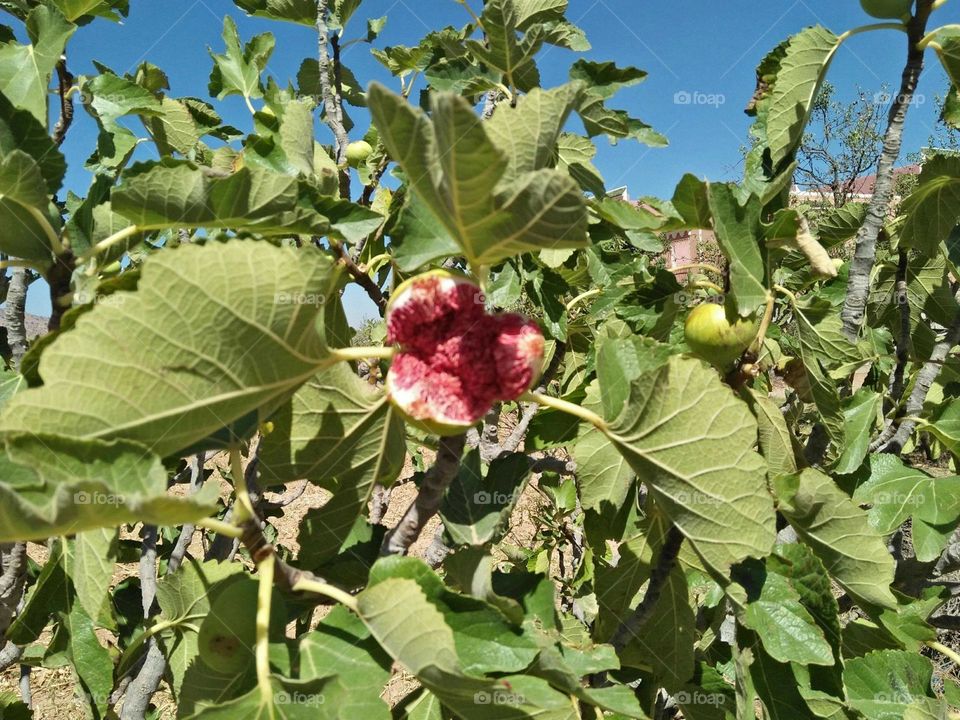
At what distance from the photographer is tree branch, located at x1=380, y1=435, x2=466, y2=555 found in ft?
3.30

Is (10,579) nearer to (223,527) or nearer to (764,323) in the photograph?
(223,527)

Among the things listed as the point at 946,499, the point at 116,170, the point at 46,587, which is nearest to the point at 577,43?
the point at 116,170

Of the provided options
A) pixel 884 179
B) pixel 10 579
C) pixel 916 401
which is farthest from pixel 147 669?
pixel 916 401

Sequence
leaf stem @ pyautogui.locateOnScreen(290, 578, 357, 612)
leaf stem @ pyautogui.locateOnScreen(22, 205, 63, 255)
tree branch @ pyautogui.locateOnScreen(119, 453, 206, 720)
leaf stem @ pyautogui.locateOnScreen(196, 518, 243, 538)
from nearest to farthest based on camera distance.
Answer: leaf stem @ pyautogui.locateOnScreen(196, 518, 243, 538), leaf stem @ pyautogui.locateOnScreen(290, 578, 357, 612), leaf stem @ pyautogui.locateOnScreen(22, 205, 63, 255), tree branch @ pyautogui.locateOnScreen(119, 453, 206, 720)

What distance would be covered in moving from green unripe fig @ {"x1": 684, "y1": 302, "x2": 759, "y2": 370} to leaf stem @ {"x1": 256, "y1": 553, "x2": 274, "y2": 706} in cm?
87

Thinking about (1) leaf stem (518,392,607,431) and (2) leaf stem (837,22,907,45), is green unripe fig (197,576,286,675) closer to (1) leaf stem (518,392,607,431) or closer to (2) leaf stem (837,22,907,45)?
(1) leaf stem (518,392,607,431)

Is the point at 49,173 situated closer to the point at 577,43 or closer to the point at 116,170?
the point at 116,170

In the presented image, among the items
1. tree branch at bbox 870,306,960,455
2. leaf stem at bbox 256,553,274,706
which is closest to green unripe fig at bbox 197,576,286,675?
leaf stem at bbox 256,553,274,706

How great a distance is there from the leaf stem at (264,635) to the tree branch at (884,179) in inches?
53.1

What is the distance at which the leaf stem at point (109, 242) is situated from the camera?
3.45 feet

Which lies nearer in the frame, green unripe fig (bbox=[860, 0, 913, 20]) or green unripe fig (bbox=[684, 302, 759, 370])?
green unripe fig (bbox=[684, 302, 759, 370])

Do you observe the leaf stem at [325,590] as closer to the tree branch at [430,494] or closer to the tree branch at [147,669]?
the tree branch at [430,494]

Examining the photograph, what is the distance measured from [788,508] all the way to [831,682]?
388 millimetres

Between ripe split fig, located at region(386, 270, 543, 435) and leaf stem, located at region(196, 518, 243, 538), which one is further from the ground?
ripe split fig, located at region(386, 270, 543, 435)
